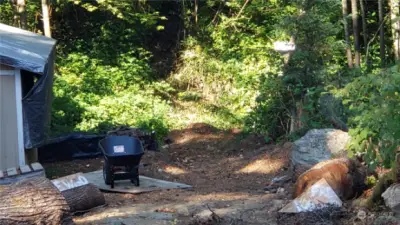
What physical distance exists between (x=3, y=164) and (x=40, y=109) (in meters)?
1.03

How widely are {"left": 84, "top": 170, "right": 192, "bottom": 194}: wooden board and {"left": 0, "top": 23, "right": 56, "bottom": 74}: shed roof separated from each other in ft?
6.83

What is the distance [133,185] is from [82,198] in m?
2.15

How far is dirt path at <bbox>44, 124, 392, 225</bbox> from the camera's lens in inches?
269

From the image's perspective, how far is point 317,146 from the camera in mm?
9633

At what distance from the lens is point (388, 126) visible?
5598mm

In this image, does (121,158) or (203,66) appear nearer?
(121,158)

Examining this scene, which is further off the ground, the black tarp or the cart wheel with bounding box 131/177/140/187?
the black tarp

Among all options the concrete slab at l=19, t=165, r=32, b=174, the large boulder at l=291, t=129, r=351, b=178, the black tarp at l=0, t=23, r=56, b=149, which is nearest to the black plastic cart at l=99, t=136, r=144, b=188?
the black tarp at l=0, t=23, r=56, b=149

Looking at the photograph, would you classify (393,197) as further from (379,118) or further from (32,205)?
(32,205)

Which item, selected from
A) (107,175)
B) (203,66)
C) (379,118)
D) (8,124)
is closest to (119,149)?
(107,175)

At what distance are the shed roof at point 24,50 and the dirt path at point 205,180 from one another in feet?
7.39

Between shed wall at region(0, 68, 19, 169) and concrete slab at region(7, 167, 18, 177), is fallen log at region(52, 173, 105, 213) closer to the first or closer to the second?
concrete slab at region(7, 167, 18, 177)

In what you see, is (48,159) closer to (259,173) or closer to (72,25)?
(259,173)

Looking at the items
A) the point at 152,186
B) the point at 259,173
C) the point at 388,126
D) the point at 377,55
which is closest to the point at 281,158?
the point at 259,173
